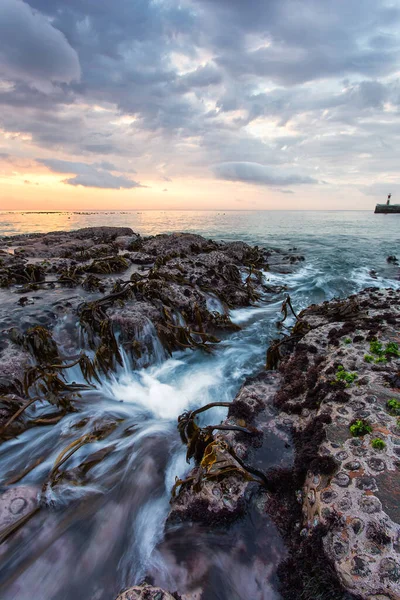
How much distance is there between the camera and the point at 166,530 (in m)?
2.86

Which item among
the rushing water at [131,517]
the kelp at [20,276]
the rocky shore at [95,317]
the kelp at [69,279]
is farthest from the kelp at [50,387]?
the kelp at [20,276]

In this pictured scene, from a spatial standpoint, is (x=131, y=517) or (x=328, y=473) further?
(x=131, y=517)

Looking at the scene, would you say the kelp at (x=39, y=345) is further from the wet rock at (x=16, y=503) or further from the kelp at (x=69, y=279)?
the kelp at (x=69, y=279)

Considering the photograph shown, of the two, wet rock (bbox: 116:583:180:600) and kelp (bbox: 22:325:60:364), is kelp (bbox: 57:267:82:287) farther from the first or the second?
wet rock (bbox: 116:583:180:600)

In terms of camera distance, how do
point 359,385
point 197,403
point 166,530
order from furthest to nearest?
point 197,403, point 359,385, point 166,530

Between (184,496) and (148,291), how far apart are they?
16.7 feet

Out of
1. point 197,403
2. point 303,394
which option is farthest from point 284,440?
point 197,403

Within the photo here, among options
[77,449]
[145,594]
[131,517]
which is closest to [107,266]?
[77,449]

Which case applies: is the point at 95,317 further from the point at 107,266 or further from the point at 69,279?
the point at 107,266

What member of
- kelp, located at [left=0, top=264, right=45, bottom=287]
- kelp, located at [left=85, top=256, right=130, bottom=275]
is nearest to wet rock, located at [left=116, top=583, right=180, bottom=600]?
kelp, located at [left=0, top=264, right=45, bottom=287]

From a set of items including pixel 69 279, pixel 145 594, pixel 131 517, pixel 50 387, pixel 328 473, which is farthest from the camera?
pixel 69 279

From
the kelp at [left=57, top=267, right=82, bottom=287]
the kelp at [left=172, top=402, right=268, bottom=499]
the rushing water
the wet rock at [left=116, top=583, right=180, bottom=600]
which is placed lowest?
the rushing water

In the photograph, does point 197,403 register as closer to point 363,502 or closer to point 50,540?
point 50,540

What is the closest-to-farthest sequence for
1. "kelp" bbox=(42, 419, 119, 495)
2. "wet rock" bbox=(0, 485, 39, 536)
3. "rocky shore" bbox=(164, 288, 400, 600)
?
"rocky shore" bbox=(164, 288, 400, 600) < "wet rock" bbox=(0, 485, 39, 536) < "kelp" bbox=(42, 419, 119, 495)
